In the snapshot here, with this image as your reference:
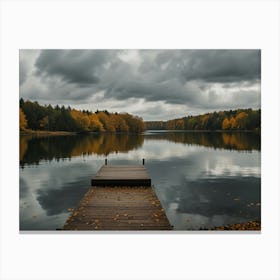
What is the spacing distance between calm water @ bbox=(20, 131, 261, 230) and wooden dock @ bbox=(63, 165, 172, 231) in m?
0.96

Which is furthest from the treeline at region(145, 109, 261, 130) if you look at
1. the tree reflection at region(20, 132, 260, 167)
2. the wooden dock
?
the tree reflection at region(20, 132, 260, 167)

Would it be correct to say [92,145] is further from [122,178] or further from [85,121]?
[122,178]

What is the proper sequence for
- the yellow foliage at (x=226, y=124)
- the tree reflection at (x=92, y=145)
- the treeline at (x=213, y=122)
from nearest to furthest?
the treeline at (x=213, y=122)
the yellow foliage at (x=226, y=124)
the tree reflection at (x=92, y=145)

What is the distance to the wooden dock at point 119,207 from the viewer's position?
7.41 meters

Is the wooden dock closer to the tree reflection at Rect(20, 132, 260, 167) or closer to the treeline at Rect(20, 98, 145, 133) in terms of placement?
the treeline at Rect(20, 98, 145, 133)

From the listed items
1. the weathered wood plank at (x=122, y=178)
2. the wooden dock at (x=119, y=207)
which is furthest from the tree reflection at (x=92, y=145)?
the wooden dock at (x=119, y=207)

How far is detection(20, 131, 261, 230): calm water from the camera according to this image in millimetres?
10125

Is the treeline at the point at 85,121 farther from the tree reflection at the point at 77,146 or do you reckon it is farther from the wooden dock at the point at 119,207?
the wooden dock at the point at 119,207

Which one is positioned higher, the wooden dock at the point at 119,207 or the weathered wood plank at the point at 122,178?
the weathered wood plank at the point at 122,178

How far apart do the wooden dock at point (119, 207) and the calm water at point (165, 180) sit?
96cm
